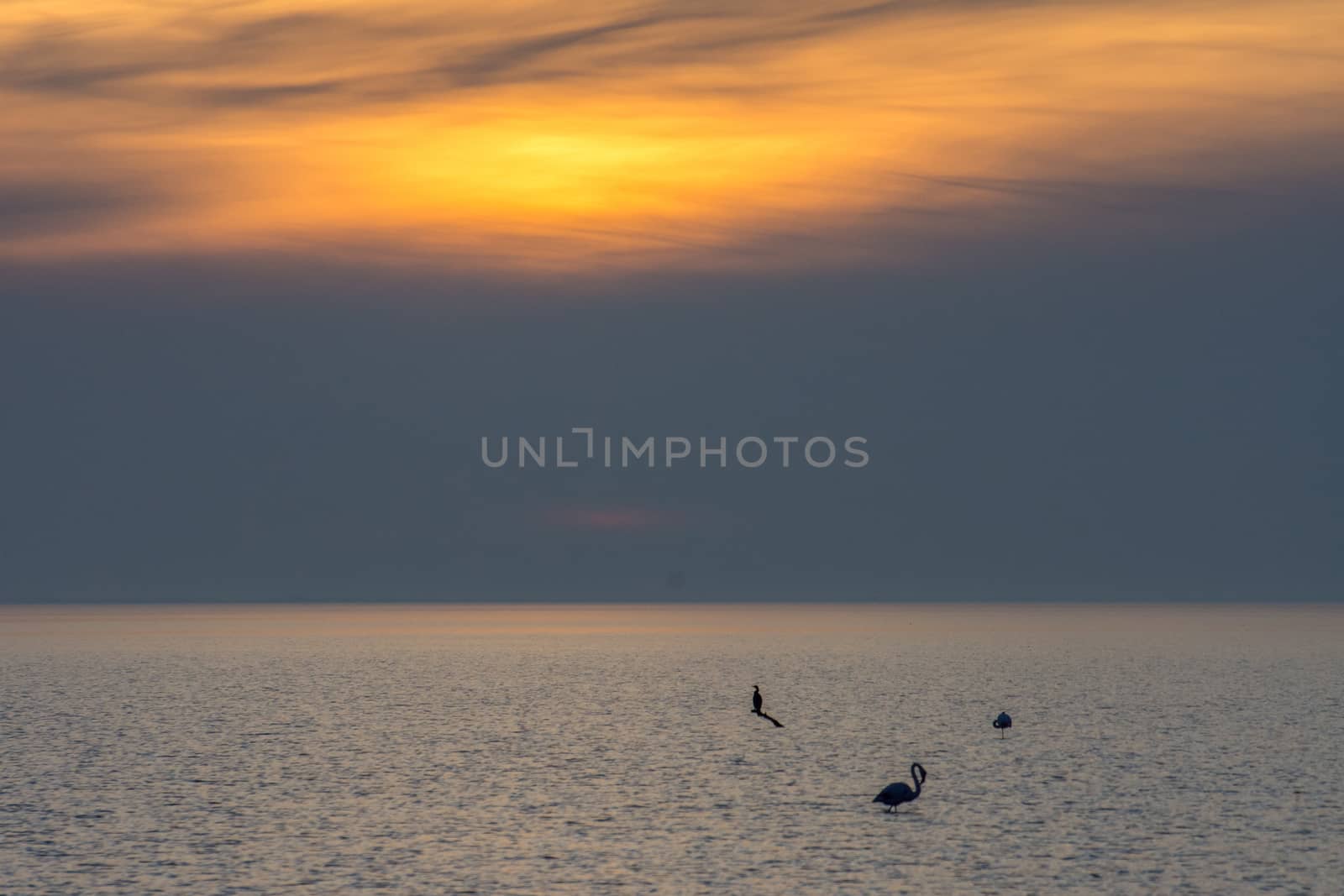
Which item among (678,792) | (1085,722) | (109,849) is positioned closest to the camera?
(109,849)

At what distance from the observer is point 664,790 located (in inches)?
2189

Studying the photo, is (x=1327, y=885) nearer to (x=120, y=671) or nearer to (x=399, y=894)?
(x=399, y=894)

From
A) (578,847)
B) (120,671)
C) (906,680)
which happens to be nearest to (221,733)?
(578,847)

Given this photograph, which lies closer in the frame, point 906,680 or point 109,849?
point 109,849

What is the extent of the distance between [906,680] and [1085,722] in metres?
41.9

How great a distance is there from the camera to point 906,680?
4993 inches

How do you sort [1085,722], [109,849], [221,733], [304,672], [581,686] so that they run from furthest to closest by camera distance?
[304,672] → [581,686] → [1085,722] → [221,733] → [109,849]

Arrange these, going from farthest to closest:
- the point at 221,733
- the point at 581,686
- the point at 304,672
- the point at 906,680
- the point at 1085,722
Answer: the point at 304,672, the point at 906,680, the point at 581,686, the point at 1085,722, the point at 221,733

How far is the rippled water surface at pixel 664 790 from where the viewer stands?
40750 millimetres

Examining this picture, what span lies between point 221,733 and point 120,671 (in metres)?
71.5

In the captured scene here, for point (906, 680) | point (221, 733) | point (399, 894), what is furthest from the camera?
point (906, 680)

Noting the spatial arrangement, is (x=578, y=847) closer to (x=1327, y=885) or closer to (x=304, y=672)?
(x=1327, y=885)

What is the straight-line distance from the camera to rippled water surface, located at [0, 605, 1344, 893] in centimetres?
4075

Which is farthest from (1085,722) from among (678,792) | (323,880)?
(323,880)
